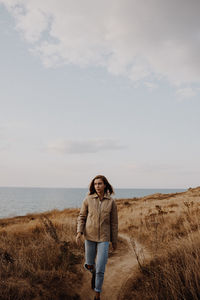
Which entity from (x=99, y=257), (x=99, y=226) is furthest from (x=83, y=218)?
(x=99, y=257)

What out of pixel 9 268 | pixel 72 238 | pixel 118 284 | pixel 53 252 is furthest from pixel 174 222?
pixel 9 268

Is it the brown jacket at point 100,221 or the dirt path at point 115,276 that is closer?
the brown jacket at point 100,221

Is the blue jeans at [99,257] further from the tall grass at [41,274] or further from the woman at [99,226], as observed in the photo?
the tall grass at [41,274]

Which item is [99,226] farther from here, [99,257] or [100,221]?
[99,257]

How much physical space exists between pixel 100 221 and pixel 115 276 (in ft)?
6.53

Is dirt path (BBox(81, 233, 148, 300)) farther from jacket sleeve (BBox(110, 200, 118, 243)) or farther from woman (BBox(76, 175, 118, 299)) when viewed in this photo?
jacket sleeve (BBox(110, 200, 118, 243))

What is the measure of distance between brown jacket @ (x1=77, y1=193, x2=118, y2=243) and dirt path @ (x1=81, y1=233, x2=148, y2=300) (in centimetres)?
119

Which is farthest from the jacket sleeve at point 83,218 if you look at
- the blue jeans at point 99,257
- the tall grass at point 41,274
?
the tall grass at point 41,274

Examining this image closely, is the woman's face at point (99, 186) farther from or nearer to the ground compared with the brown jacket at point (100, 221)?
farther from the ground

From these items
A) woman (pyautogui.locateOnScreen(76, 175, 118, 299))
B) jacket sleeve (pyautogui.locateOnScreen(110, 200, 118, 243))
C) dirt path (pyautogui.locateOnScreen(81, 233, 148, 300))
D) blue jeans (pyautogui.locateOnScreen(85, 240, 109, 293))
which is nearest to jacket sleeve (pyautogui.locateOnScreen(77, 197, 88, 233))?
woman (pyautogui.locateOnScreen(76, 175, 118, 299))

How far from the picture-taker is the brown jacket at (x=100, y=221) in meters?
3.63

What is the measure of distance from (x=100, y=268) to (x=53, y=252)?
2.07 m

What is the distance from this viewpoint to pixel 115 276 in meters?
4.72

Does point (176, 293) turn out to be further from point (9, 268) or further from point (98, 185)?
point (9, 268)
